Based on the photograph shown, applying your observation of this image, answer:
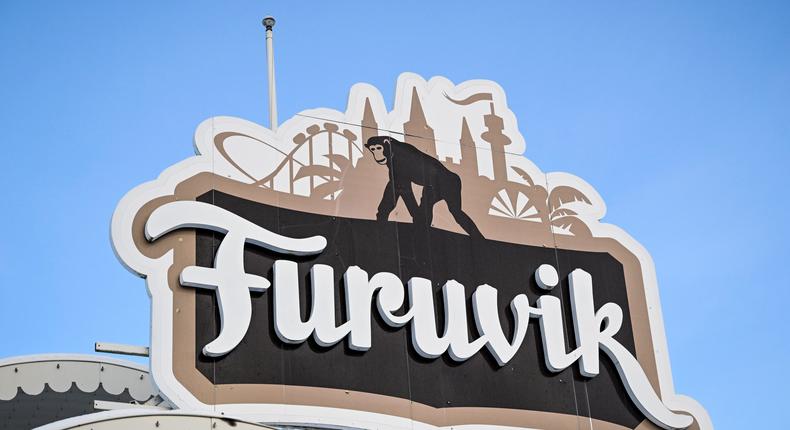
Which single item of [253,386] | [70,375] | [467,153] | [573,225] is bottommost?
[253,386]

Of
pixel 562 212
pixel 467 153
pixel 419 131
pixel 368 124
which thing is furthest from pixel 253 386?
pixel 562 212

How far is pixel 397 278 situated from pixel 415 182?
1.34 meters

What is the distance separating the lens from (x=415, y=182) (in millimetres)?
15672

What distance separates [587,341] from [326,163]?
150 inches

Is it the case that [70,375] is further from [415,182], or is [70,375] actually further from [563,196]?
[563,196]

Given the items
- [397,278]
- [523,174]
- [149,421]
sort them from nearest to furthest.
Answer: [149,421], [397,278], [523,174]

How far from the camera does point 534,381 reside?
15.4m

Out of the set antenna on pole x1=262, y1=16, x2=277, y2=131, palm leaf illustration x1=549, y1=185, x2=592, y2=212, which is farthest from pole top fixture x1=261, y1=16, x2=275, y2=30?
palm leaf illustration x1=549, y1=185, x2=592, y2=212

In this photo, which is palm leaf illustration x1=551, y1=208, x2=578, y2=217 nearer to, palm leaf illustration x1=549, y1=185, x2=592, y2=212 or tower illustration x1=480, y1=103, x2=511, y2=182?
palm leaf illustration x1=549, y1=185, x2=592, y2=212

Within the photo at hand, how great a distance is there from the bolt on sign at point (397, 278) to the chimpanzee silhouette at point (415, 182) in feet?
0.06

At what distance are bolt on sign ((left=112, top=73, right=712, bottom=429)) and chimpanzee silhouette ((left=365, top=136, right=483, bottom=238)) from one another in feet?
0.06

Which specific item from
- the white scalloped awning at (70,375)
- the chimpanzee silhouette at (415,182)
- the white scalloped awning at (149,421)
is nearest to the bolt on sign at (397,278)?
the chimpanzee silhouette at (415,182)

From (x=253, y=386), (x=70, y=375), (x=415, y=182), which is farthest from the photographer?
(x=70, y=375)

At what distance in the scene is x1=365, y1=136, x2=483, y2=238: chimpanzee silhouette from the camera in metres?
15.5
